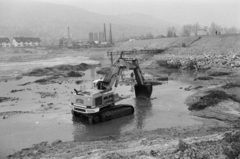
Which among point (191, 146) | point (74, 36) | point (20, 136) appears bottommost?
point (20, 136)

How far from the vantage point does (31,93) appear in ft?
85.3

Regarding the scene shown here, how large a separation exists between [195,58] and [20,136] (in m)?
32.0

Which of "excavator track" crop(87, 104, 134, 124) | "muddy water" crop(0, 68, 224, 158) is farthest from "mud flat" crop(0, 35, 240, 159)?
"excavator track" crop(87, 104, 134, 124)

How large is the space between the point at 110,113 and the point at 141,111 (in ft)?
10.9

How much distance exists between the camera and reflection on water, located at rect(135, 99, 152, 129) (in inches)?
652

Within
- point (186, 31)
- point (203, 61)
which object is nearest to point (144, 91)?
point (203, 61)

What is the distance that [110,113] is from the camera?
1670 cm

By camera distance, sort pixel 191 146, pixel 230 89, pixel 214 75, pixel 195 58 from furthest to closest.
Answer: pixel 195 58 → pixel 214 75 → pixel 230 89 → pixel 191 146

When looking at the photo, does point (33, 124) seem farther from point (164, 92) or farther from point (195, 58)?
point (195, 58)

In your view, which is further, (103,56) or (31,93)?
(103,56)

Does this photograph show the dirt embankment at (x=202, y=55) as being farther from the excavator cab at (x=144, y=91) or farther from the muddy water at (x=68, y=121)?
the excavator cab at (x=144, y=91)

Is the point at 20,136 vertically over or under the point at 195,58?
under

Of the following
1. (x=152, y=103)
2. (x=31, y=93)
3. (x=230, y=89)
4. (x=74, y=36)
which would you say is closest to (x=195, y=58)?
(x=230, y=89)

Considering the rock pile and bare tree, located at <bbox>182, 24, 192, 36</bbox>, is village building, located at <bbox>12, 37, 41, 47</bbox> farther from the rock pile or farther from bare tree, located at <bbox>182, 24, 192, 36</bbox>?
the rock pile
